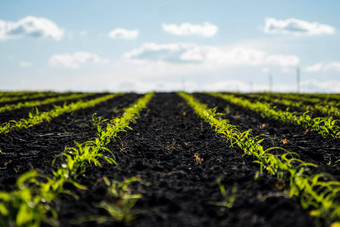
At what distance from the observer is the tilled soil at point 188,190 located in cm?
260

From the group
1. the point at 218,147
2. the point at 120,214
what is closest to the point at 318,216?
the point at 120,214

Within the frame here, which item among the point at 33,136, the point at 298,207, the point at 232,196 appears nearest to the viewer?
the point at 298,207

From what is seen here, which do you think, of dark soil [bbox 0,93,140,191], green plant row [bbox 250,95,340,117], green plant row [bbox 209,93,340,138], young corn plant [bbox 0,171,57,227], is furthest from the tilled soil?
green plant row [bbox 250,95,340,117]

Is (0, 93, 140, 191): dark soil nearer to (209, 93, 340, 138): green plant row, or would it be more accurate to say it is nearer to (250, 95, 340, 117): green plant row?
(209, 93, 340, 138): green plant row

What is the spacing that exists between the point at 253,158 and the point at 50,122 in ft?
20.3

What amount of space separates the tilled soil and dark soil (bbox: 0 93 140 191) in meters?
0.99

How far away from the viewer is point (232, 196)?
2.96 metres

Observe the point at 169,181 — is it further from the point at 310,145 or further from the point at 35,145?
the point at 35,145

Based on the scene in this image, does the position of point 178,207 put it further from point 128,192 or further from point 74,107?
point 74,107

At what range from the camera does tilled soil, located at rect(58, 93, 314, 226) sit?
260 centimetres

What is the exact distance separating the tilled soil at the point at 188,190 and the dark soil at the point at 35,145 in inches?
39.2

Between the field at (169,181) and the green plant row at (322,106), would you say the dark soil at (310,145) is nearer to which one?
the field at (169,181)

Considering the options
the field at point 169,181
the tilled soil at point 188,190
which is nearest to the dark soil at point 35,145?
the field at point 169,181

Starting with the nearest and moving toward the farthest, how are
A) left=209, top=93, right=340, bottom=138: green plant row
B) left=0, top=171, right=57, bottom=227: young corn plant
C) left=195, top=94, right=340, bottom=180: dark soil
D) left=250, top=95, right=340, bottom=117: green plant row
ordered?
left=0, top=171, right=57, bottom=227: young corn plant < left=195, top=94, right=340, bottom=180: dark soil < left=209, top=93, right=340, bottom=138: green plant row < left=250, top=95, right=340, bottom=117: green plant row
